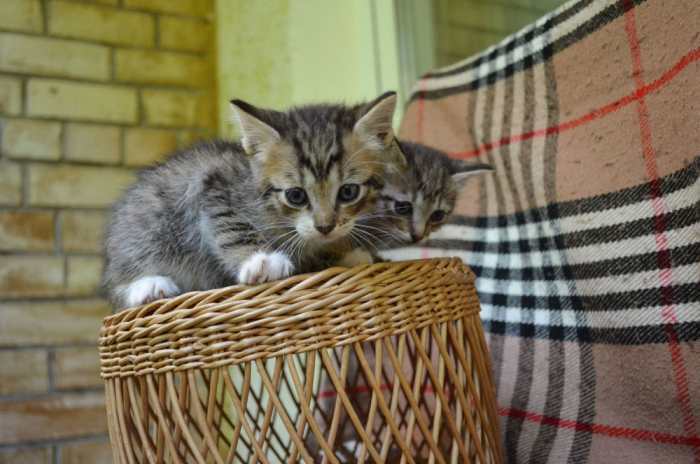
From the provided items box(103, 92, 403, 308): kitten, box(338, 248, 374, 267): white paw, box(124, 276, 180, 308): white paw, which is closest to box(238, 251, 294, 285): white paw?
box(103, 92, 403, 308): kitten

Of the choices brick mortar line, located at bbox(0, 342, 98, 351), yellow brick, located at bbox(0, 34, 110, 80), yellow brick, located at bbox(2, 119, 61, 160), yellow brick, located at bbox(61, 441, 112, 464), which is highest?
yellow brick, located at bbox(0, 34, 110, 80)

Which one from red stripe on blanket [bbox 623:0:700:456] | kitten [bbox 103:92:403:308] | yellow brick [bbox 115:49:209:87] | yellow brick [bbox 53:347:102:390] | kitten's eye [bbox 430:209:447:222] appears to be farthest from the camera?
yellow brick [bbox 115:49:209:87]

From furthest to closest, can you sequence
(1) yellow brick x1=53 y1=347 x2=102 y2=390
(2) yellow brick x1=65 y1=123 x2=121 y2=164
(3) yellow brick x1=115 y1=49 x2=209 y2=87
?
(3) yellow brick x1=115 y1=49 x2=209 y2=87 < (2) yellow brick x1=65 y1=123 x2=121 y2=164 < (1) yellow brick x1=53 y1=347 x2=102 y2=390

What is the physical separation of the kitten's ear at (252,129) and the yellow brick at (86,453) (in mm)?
1254

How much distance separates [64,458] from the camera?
175cm

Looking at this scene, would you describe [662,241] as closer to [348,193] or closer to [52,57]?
[348,193]

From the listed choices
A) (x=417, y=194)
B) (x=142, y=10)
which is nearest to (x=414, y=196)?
(x=417, y=194)

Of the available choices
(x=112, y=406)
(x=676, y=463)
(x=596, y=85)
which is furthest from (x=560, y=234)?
(x=112, y=406)

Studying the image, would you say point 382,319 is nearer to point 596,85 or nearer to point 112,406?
point 112,406

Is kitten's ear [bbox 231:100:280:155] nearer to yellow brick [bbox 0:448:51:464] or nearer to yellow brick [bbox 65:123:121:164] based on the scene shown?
yellow brick [bbox 65:123:121:164]

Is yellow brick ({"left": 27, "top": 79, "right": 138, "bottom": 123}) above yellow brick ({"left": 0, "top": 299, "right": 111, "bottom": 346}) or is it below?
above

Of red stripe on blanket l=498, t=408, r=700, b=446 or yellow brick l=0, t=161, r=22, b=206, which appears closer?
red stripe on blanket l=498, t=408, r=700, b=446

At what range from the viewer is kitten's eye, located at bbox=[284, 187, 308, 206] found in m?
0.91

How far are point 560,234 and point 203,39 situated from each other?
160 centimetres
